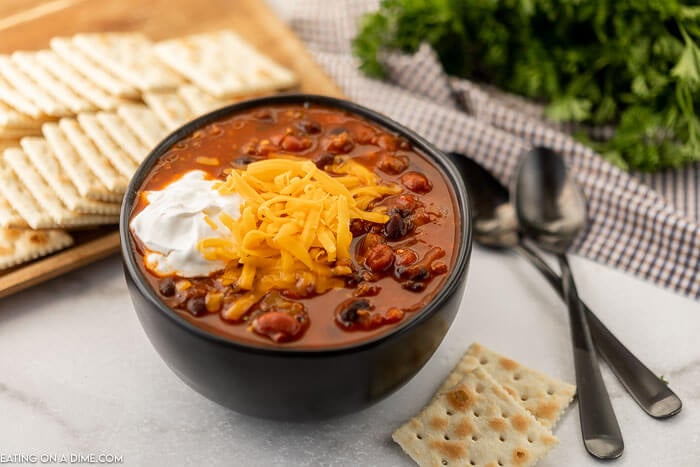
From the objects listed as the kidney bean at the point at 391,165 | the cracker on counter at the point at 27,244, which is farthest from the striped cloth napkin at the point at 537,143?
the cracker on counter at the point at 27,244

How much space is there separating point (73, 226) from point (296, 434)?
5.03 feet

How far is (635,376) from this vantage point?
138 inches

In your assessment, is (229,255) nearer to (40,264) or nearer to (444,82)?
(40,264)

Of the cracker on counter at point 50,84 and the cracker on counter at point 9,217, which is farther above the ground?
the cracker on counter at point 50,84

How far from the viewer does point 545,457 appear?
3.26m

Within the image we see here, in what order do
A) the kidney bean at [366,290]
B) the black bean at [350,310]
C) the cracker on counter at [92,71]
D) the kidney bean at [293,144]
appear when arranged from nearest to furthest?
1. the black bean at [350,310]
2. the kidney bean at [366,290]
3. the kidney bean at [293,144]
4. the cracker on counter at [92,71]

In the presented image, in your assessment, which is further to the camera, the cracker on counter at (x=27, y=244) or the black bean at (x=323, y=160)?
the cracker on counter at (x=27, y=244)

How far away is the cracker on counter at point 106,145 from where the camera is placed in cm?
392

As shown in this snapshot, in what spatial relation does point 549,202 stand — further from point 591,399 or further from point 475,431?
point 475,431

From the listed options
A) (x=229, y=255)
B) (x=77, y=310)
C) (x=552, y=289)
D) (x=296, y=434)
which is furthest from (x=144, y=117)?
(x=552, y=289)

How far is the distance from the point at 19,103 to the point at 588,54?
3.36m

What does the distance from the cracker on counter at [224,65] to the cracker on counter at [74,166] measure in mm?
882

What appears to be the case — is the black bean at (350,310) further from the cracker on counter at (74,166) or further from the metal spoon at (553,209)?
the cracker on counter at (74,166)

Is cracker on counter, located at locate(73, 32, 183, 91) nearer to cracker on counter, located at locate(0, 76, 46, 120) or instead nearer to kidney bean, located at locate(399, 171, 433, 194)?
cracker on counter, located at locate(0, 76, 46, 120)
